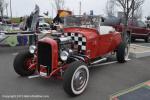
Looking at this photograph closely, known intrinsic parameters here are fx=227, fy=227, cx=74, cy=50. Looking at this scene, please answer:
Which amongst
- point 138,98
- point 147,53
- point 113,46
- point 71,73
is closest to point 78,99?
point 71,73

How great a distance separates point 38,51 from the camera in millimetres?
5621

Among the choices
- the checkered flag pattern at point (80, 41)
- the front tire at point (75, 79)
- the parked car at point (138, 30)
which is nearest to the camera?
the front tire at point (75, 79)

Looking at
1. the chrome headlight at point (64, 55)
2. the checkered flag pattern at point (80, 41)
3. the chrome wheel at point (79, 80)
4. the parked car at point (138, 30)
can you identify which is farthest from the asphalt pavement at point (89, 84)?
the parked car at point (138, 30)

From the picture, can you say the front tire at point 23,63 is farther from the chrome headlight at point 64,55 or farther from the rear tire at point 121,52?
the rear tire at point 121,52

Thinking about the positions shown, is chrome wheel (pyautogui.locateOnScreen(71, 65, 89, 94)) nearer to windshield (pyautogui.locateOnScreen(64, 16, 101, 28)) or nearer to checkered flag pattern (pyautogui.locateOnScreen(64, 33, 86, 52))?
checkered flag pattern (pyautogui.locateOnScreen(64, 33, 86, 52))

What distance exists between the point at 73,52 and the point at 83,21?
4.66 feet

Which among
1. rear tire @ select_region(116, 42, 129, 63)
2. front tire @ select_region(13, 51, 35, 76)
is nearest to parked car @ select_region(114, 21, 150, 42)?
rear tire @ select_region(116, 42, 129, 63)

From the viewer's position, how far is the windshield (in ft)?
22.9

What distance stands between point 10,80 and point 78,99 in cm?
214

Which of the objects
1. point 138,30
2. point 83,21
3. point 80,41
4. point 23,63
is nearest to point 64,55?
point 80,41

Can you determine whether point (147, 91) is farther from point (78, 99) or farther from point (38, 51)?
point (38, 51)

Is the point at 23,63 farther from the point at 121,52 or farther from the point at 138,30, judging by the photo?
the point at 138,30

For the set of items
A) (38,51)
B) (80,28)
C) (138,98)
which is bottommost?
(138,98)

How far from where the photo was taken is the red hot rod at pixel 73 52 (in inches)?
202
